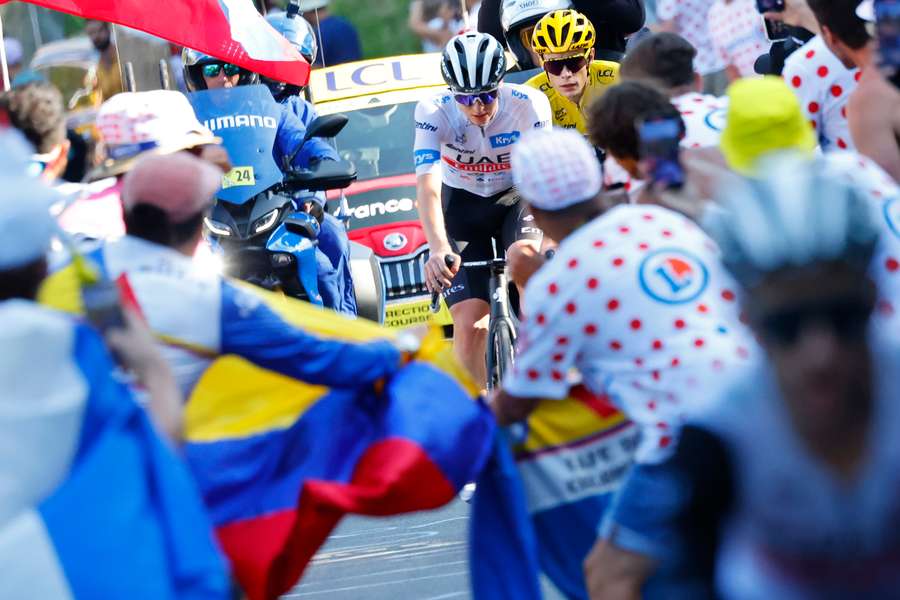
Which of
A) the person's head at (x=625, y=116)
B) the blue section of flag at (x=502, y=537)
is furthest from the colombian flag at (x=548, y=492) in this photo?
the person's head at (x=625, y=116)

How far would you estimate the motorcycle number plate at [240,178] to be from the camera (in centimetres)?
1048

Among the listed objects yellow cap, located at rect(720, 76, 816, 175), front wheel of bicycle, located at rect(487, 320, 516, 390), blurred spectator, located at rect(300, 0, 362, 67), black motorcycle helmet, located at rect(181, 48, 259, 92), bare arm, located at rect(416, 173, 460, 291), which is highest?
yellow cap, located at rect(720, 76, 816, 175)

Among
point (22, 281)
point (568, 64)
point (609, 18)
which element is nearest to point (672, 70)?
point (22, 281)

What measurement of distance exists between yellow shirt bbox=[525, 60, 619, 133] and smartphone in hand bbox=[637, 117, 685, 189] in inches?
197

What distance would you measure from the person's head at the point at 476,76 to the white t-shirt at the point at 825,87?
2909mm

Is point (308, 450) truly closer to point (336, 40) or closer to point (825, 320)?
point (825, 320)

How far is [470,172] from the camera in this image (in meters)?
10.2

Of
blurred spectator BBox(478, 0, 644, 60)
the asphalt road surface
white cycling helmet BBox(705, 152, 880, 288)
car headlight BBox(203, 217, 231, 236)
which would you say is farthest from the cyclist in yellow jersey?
white cycling helmet BBox(705, 152, 880, 288)

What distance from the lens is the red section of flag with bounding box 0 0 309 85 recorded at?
10383 mm

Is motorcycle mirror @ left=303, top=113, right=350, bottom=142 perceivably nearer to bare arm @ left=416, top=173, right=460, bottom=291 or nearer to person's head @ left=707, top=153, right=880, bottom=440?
bare arm @ left=416, top=173, right=460, bottom=291

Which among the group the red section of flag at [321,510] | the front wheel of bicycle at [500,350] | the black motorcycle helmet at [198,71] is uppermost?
the red section of flag at [321,510]

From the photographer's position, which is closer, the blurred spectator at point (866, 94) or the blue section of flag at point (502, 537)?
the blue section of flag at point (502, 537)

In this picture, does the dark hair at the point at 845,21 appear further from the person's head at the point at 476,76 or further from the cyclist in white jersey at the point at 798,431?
the cyclist in white jersey at the point at 798,431

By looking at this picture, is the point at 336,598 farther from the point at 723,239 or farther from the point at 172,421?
the point at 723,239
